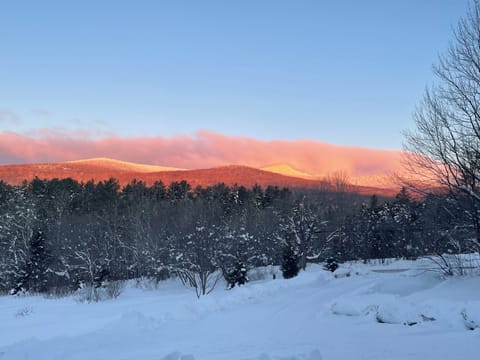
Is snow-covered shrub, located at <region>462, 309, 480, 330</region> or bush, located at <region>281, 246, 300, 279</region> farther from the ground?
snow-covered shrub, located at <region>462, 309, 480, 330</region>

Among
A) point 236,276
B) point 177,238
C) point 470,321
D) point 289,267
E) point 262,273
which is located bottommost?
point 262,273

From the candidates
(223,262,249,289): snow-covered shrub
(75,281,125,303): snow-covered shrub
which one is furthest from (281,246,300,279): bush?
(75,281,125,303): snow-covered shrub

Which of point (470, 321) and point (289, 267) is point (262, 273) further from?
point (470, 321)

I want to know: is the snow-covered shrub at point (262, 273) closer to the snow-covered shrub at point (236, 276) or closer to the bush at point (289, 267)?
the bush at point (289, 267)

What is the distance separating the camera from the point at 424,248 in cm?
2362

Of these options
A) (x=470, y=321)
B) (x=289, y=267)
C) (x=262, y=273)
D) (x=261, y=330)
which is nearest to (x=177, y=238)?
(x=262, y=273)

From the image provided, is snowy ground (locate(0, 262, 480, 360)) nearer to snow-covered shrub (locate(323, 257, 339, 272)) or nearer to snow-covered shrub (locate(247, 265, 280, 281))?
snow-covered shrub (locate(247, 265, 280, 281))

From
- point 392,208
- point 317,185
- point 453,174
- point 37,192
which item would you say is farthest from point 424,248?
point 37,192

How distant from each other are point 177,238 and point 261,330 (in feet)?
80.3

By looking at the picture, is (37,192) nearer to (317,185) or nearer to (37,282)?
(37,282)

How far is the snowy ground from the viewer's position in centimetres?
758

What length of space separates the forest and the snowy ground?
11429 mm

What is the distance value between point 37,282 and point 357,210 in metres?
36.2

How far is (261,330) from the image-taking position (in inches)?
420
